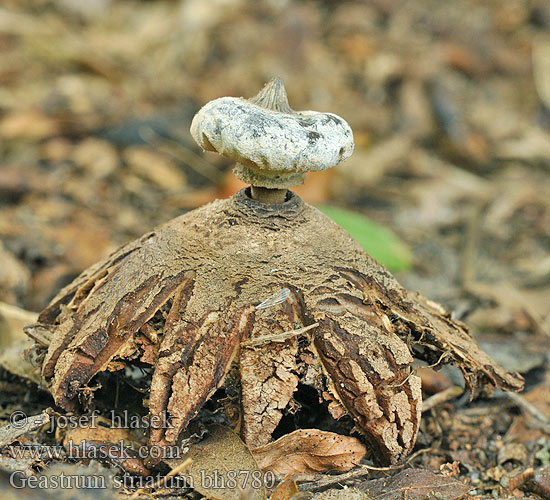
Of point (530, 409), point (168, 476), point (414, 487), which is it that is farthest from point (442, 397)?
point (168, 476)

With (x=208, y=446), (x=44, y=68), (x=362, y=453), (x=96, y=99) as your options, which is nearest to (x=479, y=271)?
(x=362, y=453)

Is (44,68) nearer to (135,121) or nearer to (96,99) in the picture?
(96,99)

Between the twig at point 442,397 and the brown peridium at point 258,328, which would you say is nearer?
the brown peridium at point 258,328

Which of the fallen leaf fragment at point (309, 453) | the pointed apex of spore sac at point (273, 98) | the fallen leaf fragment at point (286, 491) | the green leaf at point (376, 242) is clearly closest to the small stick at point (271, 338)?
the fallen leaf fragment at point (309, 453)

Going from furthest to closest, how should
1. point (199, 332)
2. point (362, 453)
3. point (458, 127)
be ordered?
point (458, 127)
point (362, 453)
point (199, 332)

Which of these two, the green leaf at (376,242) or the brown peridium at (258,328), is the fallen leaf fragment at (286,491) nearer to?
the brown peridium at (258,328)

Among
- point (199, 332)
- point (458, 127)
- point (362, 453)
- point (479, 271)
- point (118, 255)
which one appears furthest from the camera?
point (458, 127)
